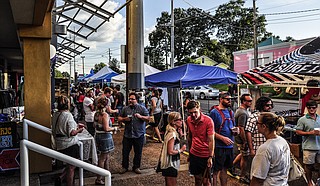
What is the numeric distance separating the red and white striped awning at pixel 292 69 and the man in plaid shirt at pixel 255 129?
5.05ft

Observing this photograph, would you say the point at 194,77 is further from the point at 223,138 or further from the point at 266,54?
the point at 266,54

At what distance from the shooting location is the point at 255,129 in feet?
16.4

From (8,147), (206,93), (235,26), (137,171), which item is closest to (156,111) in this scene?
(137,171)

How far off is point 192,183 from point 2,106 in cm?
662

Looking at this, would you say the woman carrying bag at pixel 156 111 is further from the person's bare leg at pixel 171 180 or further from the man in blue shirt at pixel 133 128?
the person's bare leg at pixel 171 180

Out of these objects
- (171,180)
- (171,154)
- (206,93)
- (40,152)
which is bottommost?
(171,180)

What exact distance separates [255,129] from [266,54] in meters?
22.5

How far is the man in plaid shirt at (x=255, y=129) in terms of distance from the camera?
4951 millimetres

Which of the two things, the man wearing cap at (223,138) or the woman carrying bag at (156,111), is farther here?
the woman carrying bag at (156,111)

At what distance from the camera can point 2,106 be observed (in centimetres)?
920

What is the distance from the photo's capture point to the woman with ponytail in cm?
280

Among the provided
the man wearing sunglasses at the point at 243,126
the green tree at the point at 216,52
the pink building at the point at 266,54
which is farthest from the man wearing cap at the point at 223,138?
the green tree at the point at 216,52

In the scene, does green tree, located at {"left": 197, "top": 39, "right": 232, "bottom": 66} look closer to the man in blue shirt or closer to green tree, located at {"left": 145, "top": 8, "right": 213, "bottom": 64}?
green tree, located at {"left": 145, "top": 8, "right": 213, "bottom": 64}

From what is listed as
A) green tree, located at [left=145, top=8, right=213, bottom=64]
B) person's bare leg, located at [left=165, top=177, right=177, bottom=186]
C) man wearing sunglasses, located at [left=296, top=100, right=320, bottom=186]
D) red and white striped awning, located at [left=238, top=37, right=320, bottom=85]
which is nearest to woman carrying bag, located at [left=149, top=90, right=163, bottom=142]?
red and white striped awning, located at [left=238, top=37, right=320, bottom=85]
